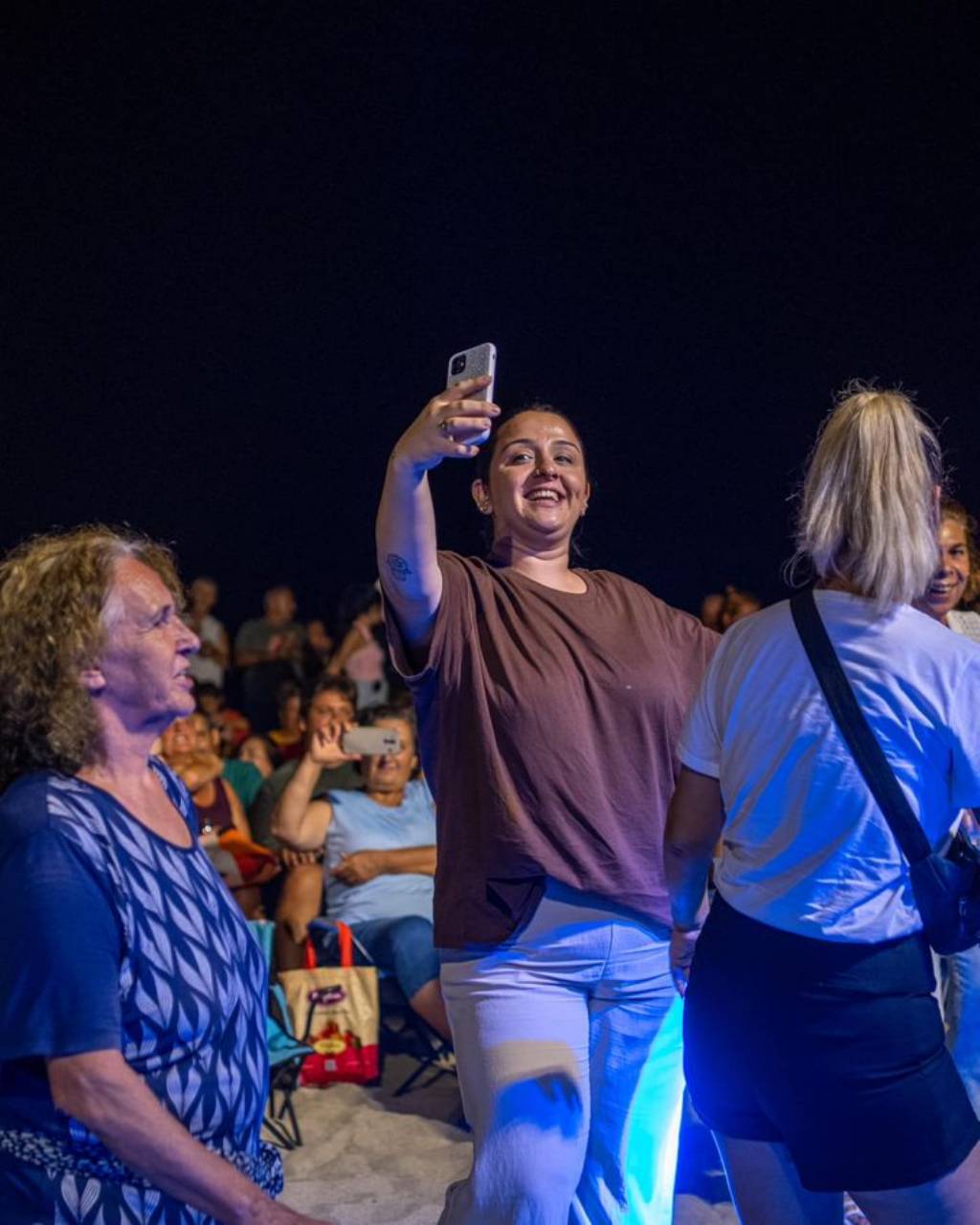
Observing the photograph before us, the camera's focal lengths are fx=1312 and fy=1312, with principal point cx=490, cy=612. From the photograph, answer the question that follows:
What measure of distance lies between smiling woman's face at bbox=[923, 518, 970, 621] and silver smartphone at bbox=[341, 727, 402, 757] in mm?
2267

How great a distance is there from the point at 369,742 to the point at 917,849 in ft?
11.3

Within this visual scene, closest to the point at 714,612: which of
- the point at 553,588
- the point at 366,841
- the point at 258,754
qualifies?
the point at 258,754

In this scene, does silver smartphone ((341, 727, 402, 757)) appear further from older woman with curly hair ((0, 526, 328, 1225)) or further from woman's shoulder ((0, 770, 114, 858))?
woman's shoulder ((0, 770, 114, 858))

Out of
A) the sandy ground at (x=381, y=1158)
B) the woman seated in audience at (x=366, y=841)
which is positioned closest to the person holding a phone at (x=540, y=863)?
the sandy ground at (x=381, y=1158)

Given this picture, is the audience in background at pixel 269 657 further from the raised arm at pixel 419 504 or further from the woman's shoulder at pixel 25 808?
the woman's shoulder at pixel 25 808

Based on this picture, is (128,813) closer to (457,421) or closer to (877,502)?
(457,421)

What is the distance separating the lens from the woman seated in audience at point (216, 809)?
4.79 metres

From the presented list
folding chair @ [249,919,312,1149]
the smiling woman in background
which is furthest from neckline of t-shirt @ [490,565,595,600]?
folding chair @ [249,919,312,1149]

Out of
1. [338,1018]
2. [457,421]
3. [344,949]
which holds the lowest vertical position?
[338,1018]

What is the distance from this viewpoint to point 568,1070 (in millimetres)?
2150

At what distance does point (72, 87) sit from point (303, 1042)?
8738 millimetres

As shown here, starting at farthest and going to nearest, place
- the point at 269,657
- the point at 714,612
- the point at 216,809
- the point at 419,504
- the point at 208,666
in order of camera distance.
→ the point at 269,657, the point at 714,612, the point at 208,666, the point at 216,809, the point at 419,504

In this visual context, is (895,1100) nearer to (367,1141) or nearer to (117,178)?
(367,1141)

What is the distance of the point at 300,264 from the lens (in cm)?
1130
